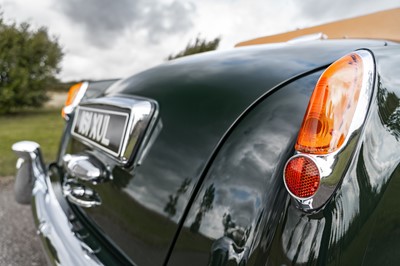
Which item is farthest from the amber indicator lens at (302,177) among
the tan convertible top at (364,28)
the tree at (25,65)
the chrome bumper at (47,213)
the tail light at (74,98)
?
the tree at (25,65)

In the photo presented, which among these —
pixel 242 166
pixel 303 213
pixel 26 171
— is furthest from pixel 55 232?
pixel 303 213

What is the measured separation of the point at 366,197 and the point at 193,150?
0.49 metres

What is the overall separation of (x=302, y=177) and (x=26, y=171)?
61.5 inches

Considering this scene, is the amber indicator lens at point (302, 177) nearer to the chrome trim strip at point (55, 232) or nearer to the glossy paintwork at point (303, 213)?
the glossy paintwork at point (303, 213)

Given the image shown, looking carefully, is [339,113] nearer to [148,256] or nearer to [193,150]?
[193,150]

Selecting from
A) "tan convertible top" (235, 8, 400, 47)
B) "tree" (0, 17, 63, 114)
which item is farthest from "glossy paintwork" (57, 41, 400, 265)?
"tree" (0, 17, 63, 114)

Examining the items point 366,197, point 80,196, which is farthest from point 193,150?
point 80,196

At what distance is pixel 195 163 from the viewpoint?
38.7 inches

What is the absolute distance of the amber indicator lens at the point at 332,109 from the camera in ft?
2.34

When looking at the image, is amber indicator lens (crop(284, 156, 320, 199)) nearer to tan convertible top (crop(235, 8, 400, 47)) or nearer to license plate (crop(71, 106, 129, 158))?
license plate (crop(71, 106, 129, 158))

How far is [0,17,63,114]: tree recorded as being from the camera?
1176 cm

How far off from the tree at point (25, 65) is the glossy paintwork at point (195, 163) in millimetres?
12117

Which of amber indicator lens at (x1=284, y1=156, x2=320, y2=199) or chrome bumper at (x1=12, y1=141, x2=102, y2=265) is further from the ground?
amber indicator lens at (x1=284, y1=156, x2=320, y2=199)

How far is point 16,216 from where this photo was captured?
2.64 metres
